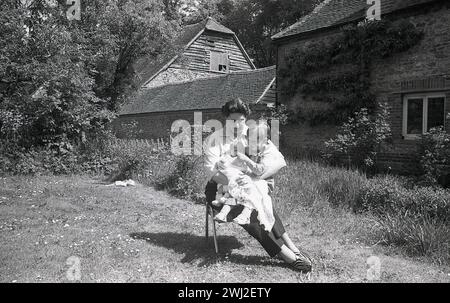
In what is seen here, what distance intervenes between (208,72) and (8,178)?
875 inches

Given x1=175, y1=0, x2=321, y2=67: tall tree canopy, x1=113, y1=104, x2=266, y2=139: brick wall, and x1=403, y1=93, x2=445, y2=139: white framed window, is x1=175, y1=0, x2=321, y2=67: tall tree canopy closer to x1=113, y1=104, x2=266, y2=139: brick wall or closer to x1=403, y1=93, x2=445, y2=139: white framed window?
x1=113, y1=104, x2=266, y2=139: brick wall

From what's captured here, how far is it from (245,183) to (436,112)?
8.68m

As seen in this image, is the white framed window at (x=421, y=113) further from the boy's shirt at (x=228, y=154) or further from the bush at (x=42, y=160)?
the bush at (x=42, y=160)

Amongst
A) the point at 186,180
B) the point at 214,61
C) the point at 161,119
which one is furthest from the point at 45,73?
the point at 214,61

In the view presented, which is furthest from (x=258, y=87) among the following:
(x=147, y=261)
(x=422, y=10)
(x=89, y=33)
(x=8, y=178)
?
(x=147, y=261)

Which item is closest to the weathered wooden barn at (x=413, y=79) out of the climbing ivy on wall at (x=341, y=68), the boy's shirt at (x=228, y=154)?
the climbing ivy on wall at (x=341, y=68)

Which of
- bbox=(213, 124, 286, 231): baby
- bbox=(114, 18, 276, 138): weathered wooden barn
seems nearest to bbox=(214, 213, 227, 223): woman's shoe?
bbox=(213, 124, 286, 231): baby

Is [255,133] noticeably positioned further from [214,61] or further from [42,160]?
[214,61]

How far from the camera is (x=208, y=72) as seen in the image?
32469mm

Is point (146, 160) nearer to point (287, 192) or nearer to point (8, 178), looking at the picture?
point (8, 178)

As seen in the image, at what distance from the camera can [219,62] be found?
108 feet

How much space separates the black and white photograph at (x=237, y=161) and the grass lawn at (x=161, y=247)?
32mm

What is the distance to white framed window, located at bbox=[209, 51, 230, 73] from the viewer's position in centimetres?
3250
